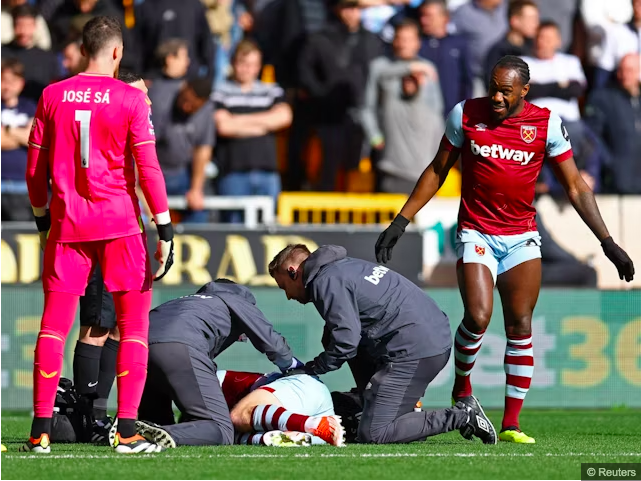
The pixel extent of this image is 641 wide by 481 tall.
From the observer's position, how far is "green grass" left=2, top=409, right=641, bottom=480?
6.52m

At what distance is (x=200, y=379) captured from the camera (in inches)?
319

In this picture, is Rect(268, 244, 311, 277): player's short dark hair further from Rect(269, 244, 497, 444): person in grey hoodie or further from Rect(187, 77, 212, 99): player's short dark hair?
Rect(187, 77, 212, 99): player's short dark hair

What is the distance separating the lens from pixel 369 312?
26.9ft

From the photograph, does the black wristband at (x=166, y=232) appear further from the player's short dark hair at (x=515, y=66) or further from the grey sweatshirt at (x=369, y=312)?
the player's short dark hair at (x=515, y=66)

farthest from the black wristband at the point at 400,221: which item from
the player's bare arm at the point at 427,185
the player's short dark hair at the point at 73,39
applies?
the player's short dark hair at the point at 73,39

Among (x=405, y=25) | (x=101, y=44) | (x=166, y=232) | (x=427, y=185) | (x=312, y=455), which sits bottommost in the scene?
(x=312, y=455)

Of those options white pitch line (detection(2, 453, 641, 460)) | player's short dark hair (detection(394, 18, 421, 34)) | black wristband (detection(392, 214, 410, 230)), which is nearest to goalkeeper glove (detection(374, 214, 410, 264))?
black wristband (detection(392, 214, 410, 230))

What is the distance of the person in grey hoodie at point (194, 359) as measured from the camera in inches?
316

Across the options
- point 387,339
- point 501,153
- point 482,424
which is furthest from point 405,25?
point 482,424

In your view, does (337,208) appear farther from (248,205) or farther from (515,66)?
(515,66)

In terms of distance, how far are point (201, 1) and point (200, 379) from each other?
27.5ft

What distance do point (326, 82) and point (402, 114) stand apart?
96 cm

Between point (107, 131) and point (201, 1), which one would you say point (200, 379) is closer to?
point (107, 131)

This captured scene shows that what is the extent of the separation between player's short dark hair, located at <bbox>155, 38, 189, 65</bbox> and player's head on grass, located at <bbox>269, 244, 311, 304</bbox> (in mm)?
6453
